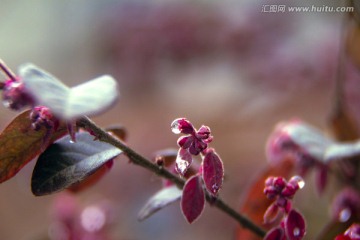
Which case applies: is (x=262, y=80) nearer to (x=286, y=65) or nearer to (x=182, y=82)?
(x=286, y=65)

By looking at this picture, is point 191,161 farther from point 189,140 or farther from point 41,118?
point 41,118

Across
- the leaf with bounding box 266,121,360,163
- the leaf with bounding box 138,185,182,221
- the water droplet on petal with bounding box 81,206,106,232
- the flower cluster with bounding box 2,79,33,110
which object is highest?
the flower cluster with bounding box 2,79,33,110

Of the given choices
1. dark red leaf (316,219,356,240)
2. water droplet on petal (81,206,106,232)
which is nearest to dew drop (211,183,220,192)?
dark red leaf (316,219,356,240)

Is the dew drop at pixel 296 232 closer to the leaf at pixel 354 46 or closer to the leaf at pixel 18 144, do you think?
the leaf at pixel 18 144

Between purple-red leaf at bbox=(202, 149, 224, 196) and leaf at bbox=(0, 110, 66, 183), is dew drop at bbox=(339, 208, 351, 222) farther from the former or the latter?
leaf at bbox=(0, 110, 66, 183)

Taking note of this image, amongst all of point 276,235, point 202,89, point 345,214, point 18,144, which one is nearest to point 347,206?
point 345,214

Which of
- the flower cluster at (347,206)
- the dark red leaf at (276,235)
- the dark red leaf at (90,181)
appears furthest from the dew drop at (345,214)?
the dark red leaf at (90,181)

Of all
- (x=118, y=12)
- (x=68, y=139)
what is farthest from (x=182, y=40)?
(x=68, y=139)
